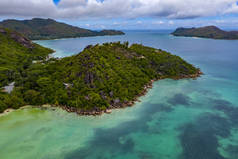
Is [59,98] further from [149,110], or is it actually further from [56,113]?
[149,110]

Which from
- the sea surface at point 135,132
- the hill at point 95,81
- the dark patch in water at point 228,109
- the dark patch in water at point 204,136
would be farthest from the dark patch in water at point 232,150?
the hill at point 95,81

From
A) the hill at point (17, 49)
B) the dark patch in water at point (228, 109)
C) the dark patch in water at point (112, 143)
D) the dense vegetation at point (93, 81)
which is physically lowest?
the dark patch in water at point (112, 143)

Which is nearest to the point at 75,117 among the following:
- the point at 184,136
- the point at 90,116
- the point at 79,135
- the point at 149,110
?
the point at 90,116

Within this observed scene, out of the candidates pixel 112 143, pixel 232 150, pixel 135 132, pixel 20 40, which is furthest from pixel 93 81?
pixel 20 40

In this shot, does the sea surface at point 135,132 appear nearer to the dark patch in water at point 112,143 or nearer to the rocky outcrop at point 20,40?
the dark patch in water at point 112,143

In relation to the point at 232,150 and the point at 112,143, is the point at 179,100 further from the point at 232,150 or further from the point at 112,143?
the point at 112,143

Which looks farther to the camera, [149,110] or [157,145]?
[149,110]
